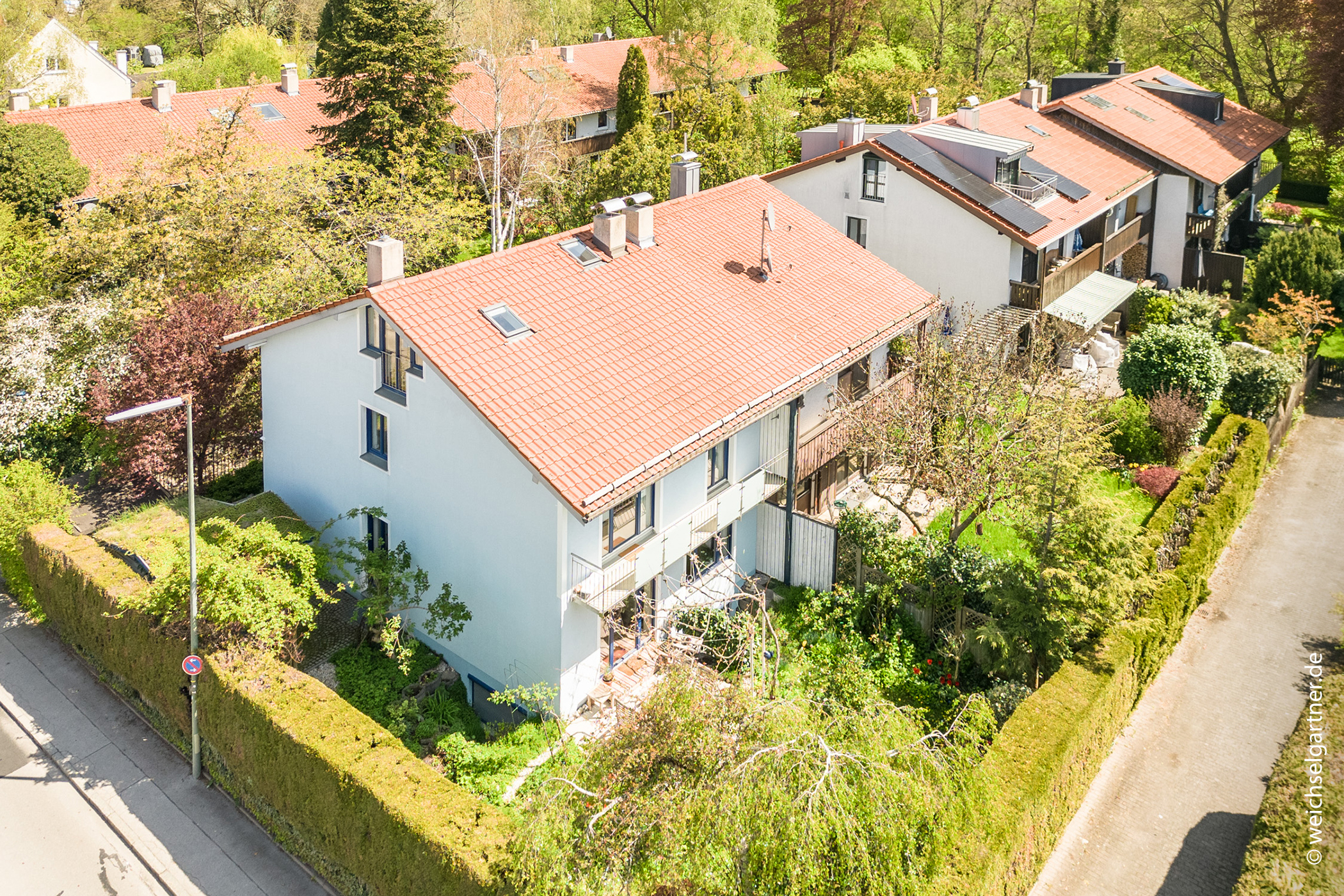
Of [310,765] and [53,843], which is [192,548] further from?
[53,843]

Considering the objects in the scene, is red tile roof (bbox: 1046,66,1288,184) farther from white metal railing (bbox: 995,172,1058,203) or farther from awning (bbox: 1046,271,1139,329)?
white metal railing (bbox: 995,172,1058,203)

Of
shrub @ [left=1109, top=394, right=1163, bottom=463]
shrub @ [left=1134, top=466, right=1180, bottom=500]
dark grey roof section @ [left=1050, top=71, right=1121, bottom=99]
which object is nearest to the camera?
shrub @ [left=1134, top=466, right=1180, bottom=500]

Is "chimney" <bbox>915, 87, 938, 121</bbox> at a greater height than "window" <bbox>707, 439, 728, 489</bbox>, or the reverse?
"chimney" <bbox>915, 87, 938, 121</bbox>

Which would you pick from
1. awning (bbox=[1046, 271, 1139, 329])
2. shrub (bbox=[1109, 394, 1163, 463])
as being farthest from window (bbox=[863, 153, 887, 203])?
shrub (bbox=[1109, 394, 1163, 463])

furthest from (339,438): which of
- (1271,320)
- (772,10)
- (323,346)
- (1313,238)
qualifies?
(772,10)

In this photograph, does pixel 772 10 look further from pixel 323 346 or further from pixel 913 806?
pixel 913 806

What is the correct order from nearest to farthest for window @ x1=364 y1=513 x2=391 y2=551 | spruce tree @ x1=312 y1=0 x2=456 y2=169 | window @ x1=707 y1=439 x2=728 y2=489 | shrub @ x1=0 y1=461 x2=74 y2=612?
window @ x1=707 y1=439 x2=728 y2=489
window @ x1=364 y1=513 x2=391 y2=551
shrub @ x1=0 y1=461 x2=74 y2=612
spruce tree @ x1=312 y1=0 x2=456 y2=169
